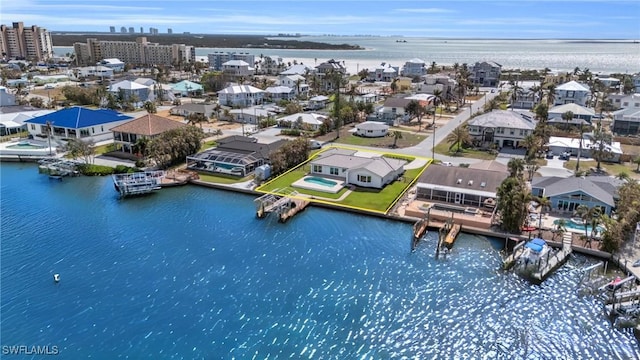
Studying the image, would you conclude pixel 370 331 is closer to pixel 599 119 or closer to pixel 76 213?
pixel 76 213

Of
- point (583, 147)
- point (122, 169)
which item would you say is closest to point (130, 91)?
point (122, 169)

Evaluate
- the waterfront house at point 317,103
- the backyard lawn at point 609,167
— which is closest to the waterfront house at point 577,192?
the backyard lawn at point 609,167

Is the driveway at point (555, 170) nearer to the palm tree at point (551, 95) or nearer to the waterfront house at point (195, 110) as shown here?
the palm tree at point (551, 95)

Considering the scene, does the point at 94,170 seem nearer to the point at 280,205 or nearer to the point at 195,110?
the point at 280,205

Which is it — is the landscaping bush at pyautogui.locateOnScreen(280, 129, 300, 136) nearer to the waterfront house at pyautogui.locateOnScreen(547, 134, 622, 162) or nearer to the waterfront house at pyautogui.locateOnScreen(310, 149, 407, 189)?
the waterfront house at pyautogui.locateOnScreen(310, 149, 407, 189)

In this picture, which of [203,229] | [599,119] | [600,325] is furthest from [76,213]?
[599,119]
